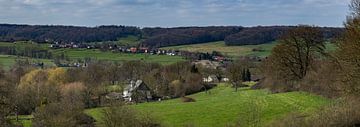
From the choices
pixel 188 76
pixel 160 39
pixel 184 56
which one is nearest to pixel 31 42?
pixel 160 39

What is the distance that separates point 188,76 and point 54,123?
48.1m

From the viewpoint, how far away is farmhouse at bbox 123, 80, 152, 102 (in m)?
70.1

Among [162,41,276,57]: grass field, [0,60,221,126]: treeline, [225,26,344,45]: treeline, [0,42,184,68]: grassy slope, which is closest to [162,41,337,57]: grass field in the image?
[162,41,276,57]: grass field

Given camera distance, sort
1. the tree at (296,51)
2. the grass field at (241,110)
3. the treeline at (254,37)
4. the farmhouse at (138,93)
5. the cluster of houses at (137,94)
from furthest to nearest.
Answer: the treeline at (254,37) < the farmhouse at (138,93) < the cluster of houses at (137,94) < the tree at (296,51) < the grass field at (241,110)

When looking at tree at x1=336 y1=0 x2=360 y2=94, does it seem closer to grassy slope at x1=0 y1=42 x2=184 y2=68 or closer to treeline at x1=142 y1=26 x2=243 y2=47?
grassy slope at x1=0 y1=42 x2=184 y2=68

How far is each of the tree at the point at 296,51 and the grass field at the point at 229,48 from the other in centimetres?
8446

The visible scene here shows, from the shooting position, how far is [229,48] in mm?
158750

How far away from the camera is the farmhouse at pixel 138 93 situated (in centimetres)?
7006

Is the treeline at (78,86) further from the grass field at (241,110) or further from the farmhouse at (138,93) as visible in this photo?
the grass field at (241,110)

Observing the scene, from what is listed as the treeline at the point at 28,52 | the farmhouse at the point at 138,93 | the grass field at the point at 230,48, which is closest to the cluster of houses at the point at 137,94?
the farmhouse at the point at 138,93

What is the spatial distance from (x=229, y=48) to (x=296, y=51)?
11493 cm

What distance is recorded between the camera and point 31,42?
6535 inches

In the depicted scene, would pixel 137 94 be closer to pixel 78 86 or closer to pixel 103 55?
pixel 78 86

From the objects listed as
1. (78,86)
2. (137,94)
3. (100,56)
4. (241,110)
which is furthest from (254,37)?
(241,110)
